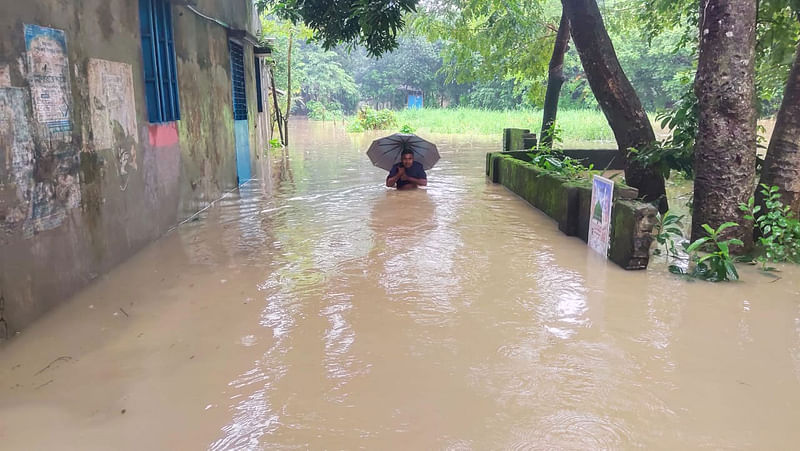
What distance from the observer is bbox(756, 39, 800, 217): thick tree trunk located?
261 inches

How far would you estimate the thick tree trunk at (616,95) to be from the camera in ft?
29.0

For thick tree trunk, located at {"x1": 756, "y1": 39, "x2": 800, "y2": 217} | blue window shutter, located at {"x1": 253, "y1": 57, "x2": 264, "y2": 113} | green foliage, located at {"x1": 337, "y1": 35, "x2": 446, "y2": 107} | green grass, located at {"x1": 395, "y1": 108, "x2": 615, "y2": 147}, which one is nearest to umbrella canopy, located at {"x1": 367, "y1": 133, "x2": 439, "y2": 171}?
blue window shutter, located at {"x1": 253, "y1": 57, "x2": 264, "y2": 113}

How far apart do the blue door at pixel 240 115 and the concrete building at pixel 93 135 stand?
71.2 inches

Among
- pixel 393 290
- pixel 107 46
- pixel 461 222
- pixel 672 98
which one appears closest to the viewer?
pixel 393 290

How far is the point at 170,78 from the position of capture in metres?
7.92

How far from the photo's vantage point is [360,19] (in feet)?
28.5

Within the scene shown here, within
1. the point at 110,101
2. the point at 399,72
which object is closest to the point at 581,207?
the point at 110,101

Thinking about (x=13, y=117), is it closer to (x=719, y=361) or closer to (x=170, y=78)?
(x=170, y=78)

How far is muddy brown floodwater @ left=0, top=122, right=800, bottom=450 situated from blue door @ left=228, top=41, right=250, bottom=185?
508 centimetres

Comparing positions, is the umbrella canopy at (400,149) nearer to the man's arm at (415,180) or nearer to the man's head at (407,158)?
the man's head at (407,158)

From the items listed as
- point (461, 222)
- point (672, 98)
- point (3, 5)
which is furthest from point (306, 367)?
point (672, 98)

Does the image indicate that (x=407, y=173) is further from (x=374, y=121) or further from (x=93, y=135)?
(x=374, y=121)

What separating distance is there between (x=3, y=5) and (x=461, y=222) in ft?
19.7

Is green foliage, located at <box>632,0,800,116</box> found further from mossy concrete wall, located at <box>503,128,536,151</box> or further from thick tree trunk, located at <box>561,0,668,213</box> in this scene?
mossy concrete wall, located at <box>503,128,536,151</box>
